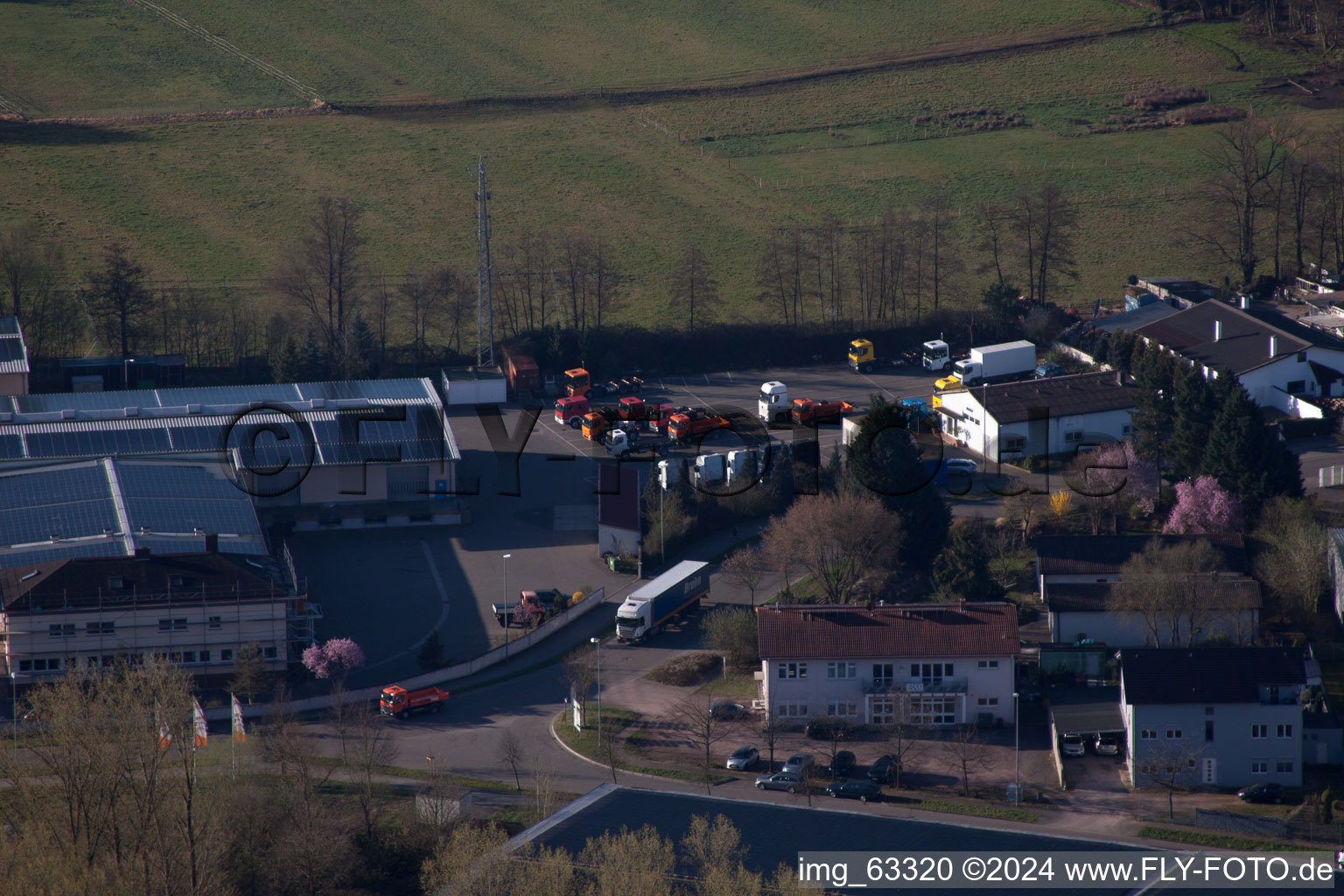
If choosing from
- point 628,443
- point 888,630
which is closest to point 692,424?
point 628,443

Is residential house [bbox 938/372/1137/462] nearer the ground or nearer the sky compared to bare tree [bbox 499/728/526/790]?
nearer the sky

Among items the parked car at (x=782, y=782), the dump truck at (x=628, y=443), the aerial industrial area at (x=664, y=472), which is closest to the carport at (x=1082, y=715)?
the aerial industrial area at (x=664, y=472)

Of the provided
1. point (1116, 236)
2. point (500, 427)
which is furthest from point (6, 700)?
point (1116, 236)

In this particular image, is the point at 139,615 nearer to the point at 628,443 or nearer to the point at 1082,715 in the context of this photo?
the point at 628,443

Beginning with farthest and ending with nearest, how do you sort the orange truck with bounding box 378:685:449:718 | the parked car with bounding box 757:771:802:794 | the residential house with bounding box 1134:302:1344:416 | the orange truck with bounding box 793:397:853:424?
the residential house with bounding box 1134:302:1344:416, the orange truck with bounding box 793:397:853:424, the orange truck with bounding box 378:685:449:718, the parked car with bounding box 757:771:802:794

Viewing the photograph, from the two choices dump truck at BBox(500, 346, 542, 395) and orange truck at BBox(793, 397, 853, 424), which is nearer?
orange truck at BBox(793, 397, 853, 424)

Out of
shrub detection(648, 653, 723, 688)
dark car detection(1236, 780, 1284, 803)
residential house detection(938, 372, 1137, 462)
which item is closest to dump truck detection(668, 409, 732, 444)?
residential house detection(938, 372, 1137, 462)

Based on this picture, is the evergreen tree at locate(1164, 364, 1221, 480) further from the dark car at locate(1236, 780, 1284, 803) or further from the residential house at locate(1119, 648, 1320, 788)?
the dark car at locate(1236, 780, 1284, 803)
